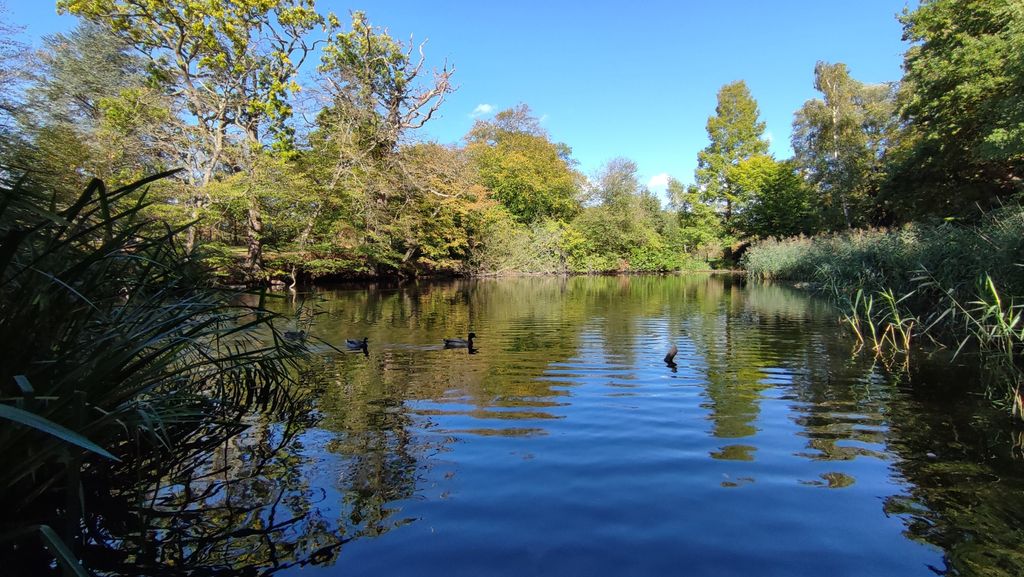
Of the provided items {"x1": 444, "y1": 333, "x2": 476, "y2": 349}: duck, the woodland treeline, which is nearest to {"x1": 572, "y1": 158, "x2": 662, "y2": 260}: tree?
the woodland treeline

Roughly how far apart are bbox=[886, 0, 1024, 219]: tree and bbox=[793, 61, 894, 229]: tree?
987 cm

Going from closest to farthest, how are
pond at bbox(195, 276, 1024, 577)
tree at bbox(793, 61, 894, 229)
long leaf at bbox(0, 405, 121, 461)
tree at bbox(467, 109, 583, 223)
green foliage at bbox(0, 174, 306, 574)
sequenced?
long leaf at bbox(0, 405, 121, 461) < green foliage at bbox(0, 174, 306, 574) < pond at bbox(195, 276, 1024, 577) < tree at bbox(793, 61, 894, 229) < tree at bbox(467, 109, 583, 223)

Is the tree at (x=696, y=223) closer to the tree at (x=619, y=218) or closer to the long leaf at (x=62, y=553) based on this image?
the tree at (x=619, y=218)

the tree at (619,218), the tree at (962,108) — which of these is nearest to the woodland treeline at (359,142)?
the tree at (962,108)

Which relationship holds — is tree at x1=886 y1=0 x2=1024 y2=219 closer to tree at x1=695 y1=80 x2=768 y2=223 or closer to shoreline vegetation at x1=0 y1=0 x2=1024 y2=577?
shoreline vegetation at x1=0 y1=0 x2=1024 y2=577

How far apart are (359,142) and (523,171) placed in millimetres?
20530

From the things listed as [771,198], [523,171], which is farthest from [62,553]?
[771,198]

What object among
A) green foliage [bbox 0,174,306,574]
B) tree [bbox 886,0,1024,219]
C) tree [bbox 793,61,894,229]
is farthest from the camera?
tree [bbox 793,61,894,229]

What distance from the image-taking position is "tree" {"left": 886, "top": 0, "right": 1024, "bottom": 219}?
15359mm

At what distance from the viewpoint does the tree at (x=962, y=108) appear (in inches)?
605

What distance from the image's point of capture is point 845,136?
110ft

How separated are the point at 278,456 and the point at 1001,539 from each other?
5395mm

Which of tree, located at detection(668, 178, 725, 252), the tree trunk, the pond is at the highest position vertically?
tree, located at detection(668, 178, 725, 252)

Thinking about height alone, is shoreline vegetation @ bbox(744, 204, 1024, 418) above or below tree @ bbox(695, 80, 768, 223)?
below
